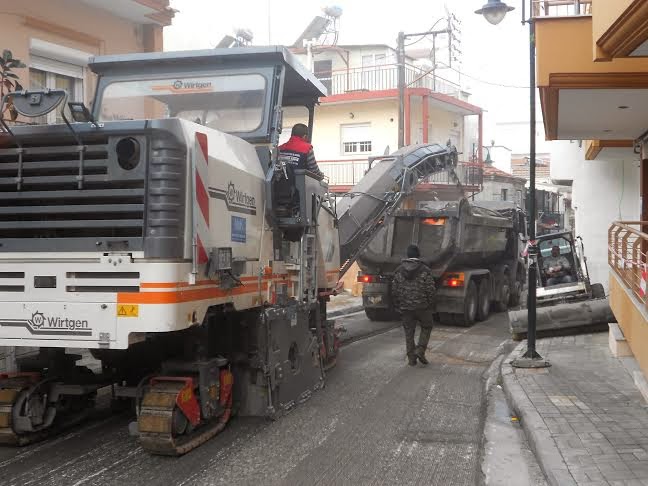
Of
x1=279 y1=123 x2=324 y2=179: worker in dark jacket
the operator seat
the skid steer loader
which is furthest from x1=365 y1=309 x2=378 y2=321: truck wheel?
the operator seat

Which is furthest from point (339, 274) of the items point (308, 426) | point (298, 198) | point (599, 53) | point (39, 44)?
point (39, 44)

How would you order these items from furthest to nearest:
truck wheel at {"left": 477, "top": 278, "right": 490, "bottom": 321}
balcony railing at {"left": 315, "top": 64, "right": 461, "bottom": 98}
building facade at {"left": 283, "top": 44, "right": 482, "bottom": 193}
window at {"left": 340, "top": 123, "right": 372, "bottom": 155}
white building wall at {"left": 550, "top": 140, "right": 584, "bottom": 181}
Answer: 1. balcony railing at {"left": 315, "top": 64, "right": 461, "bottom": 98}
2. window at {"left": 340, "top": 123, "right": 372, "bottom": 155}
3. building facade at {"left": 283, "top": 44, "right": 482, "bottom": 193}
4. white building wall at {"left": 550, "top": 140, "right": 584, "bottom": 181}
5. truck wheel at {"left": 477, "top": 278, "right": 490, "bottom": 321}

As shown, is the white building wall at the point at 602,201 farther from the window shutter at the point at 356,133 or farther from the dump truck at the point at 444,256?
the window shutter at the point at 356,133

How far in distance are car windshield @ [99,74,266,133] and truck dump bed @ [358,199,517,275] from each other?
6392 mm

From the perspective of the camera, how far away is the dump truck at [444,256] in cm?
1334

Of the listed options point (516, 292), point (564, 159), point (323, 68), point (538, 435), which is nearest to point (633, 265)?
point (538, 435)

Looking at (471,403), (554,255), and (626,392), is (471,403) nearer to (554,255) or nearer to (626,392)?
(626,392)

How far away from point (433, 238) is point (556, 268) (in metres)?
3.32

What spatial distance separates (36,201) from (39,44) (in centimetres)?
570

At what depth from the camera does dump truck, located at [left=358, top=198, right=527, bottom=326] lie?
1334 centimetres

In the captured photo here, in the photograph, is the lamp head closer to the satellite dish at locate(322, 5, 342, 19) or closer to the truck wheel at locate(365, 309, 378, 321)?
the truck wheel at locate(365, 309, 378, 321)

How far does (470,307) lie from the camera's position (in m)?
14.1

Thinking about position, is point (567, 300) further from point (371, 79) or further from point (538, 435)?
point (371, 79)

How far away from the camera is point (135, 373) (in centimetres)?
656
